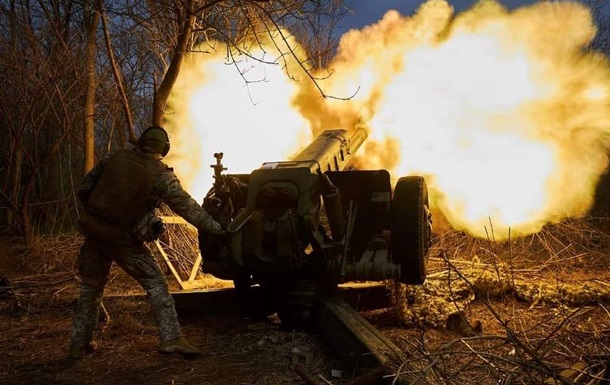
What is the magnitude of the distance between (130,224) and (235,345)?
5.13 ft

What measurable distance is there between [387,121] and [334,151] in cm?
243

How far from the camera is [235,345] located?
5.53 metres

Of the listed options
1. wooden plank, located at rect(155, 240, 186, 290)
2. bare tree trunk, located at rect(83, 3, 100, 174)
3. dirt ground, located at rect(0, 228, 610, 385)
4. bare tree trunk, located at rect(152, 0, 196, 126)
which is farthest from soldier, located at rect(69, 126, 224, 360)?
bare tree trunk, located at rect(83, 3, 100, 174)

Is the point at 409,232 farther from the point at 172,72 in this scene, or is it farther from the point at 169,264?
the point at 172,72

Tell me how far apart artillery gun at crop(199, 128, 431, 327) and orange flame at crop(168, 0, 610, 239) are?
292cm

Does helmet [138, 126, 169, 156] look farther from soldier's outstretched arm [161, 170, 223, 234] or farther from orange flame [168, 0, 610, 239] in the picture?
orange flame [168, 0, 610, 239]

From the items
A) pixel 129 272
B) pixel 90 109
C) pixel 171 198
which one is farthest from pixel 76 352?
pixel 90 109

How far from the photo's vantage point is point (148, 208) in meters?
5.20

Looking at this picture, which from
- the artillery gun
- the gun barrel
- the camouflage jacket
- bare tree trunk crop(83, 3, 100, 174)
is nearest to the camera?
the camouflage jacket

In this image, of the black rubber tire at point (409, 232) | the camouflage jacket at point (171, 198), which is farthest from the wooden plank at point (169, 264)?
A: the black rubber tire at point (409, 232)

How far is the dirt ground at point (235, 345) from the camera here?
3809mm

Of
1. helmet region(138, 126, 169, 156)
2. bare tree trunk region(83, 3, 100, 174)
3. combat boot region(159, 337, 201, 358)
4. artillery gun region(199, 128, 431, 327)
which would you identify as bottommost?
combat boot region(159, 337, 201, 358)

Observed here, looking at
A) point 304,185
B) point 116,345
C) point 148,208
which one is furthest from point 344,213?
point 116,345

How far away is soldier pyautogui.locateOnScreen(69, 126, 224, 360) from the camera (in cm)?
500
